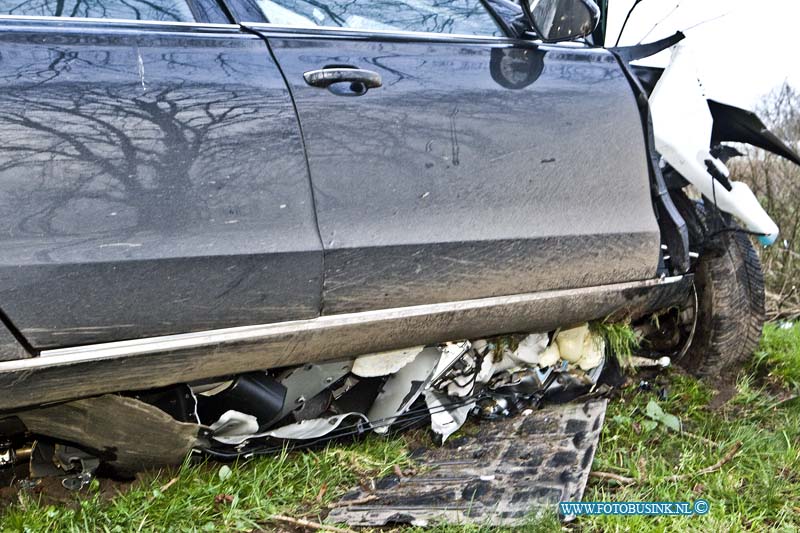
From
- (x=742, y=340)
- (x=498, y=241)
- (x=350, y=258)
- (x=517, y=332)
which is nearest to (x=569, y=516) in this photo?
(x=517, y=332)

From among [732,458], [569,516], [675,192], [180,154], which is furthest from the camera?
[675,192]

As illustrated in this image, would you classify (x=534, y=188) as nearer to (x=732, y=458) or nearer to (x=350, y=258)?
(x=350, y=258)

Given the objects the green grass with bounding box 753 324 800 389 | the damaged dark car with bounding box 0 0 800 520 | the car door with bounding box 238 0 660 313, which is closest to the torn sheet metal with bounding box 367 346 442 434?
the damaged dark car with bounding box 0 0 800 520

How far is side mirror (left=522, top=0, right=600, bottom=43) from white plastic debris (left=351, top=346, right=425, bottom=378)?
1.05m

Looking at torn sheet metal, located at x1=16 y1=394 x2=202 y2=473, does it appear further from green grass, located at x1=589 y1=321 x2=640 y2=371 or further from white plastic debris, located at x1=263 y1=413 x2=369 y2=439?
green grass, located at x1=589 y1=321 x2=640 y2=371

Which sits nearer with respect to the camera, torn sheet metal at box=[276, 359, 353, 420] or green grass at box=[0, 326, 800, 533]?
green grass at box=[0, 326, 800, 533]

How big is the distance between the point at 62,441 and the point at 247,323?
0.59 m

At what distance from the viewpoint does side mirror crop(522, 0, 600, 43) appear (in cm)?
222

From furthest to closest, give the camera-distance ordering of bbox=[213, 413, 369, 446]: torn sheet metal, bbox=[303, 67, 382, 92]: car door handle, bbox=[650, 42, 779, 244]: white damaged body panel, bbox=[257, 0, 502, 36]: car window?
bbox=[650, 42, 779, 244]: white damaged body panel
bbox=[213, 413, 369, 446]: torn sheet metal
bbox=[257, 0, 502, 36]: car window
bbox=[303, 67, 382, 92]: car door handle

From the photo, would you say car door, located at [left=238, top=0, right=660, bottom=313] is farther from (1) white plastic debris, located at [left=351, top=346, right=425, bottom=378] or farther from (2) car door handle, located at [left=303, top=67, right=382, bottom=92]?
(1) white plastic debris, located at [left=351, top=346, right=425, bottom=378]

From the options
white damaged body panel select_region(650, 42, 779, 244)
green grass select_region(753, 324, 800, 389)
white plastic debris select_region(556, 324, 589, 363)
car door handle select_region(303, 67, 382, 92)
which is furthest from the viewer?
green grass select_region(753, 324, 800, 389)

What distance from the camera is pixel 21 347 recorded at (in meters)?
1.56

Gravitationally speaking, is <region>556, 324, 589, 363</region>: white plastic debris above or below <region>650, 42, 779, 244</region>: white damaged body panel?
below

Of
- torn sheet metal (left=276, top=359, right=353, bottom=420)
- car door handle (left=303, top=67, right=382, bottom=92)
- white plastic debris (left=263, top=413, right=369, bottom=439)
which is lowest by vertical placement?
white plastic debris (left=263, top=413, right=369, bottom=439)
